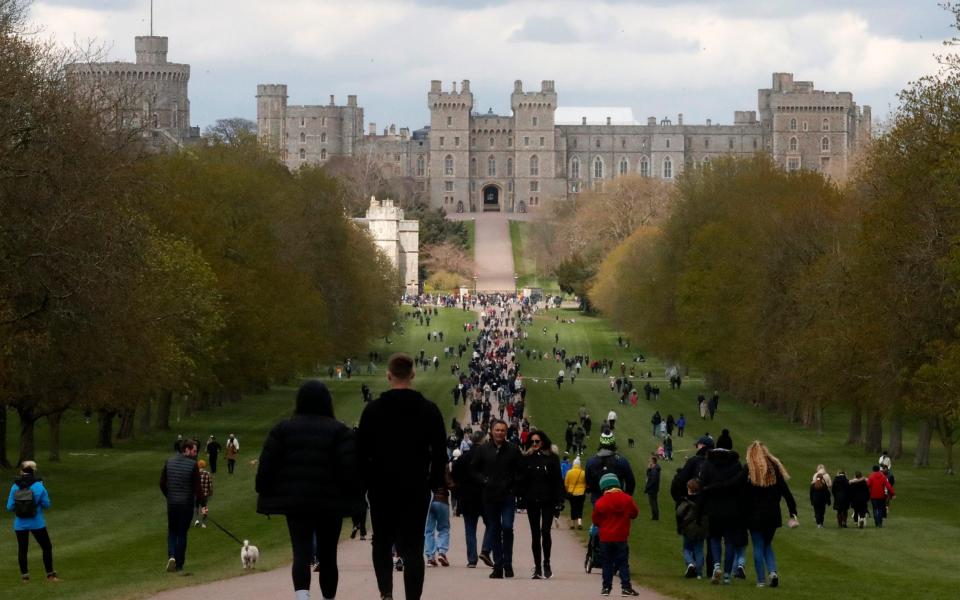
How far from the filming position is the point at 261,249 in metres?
58.6

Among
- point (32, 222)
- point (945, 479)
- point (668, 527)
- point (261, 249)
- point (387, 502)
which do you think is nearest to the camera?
point (387, 502)

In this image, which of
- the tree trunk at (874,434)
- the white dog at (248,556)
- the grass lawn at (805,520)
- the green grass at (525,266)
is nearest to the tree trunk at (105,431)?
the grass lawn at (805,520)

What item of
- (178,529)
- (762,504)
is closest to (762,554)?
(762,504)

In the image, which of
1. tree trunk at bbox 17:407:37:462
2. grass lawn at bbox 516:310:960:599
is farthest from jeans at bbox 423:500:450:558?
tree trunk at bbox 17:407:37:462

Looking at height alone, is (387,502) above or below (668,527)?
above

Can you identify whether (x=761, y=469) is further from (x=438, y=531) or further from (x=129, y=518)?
(x=129, y=518)

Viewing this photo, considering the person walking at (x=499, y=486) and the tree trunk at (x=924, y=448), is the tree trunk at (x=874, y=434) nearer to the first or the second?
the tree trunk at (x=924, y=448)

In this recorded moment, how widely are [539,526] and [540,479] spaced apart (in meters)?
0.46

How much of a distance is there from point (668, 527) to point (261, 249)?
107 ft

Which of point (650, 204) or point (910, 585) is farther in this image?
point (650, 204)

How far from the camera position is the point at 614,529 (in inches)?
655

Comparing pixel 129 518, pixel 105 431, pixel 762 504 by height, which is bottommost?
pixel 105 431

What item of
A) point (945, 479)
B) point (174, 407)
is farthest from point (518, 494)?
point (174, 407)

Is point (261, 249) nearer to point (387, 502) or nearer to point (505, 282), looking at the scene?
point (387, 502)
